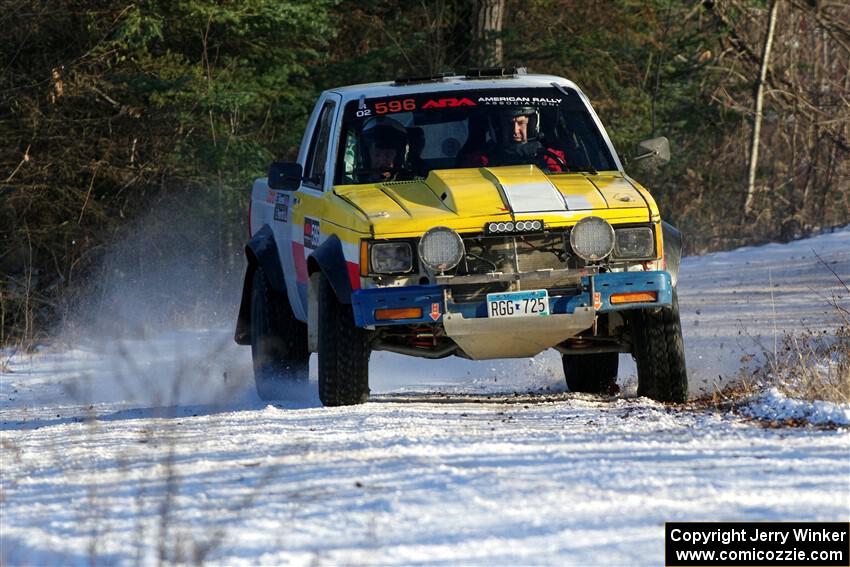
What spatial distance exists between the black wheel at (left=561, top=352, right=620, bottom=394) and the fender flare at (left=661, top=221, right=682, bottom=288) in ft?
4.86

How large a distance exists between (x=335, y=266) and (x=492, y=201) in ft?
2.95

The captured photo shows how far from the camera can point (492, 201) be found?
7.78m

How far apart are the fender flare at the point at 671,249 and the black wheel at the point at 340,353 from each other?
1.66 m

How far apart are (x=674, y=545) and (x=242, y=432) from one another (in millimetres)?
3043

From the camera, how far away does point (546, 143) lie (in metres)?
8.92

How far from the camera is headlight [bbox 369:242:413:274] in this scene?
25.3 ft

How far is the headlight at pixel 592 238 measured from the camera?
765 cm

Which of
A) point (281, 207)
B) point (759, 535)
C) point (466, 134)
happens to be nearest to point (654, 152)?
point (466, 134)

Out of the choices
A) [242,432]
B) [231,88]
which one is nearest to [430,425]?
[242,432]

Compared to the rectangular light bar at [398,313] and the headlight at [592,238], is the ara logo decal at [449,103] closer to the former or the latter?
the headlight at [592,238]

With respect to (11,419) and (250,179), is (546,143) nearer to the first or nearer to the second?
(11,419)

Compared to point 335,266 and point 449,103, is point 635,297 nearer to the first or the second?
point 335,266

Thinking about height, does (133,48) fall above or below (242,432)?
above

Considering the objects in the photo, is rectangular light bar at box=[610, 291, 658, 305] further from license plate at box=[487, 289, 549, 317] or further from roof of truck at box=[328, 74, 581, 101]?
roof of truck at box=[328, 74, 581, 101]
